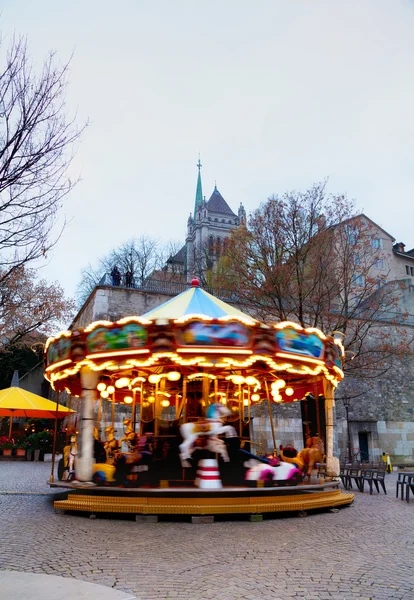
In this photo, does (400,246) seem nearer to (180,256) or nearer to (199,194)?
(180,256)

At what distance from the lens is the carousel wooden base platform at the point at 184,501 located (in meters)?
8.85

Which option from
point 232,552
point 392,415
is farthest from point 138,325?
point 392,415

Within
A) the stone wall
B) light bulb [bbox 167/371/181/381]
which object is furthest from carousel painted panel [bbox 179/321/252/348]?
the stone wall

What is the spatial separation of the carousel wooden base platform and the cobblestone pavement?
0.71 feet

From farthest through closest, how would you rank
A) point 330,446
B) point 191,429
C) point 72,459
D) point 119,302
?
point 119,302 → point 330,446 → point 72,459 → point 191,429

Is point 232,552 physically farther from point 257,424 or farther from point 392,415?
point 392,415

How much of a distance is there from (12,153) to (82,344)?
4.19 m

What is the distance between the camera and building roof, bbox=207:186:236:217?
78938mm

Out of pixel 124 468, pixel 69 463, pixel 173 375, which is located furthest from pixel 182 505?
pixel 69 463

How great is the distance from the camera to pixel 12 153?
7.84 metres

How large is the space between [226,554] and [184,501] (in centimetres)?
301

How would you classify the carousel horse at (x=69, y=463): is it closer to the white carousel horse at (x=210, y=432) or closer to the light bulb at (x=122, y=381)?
the light bulb at (x=122, y=381)

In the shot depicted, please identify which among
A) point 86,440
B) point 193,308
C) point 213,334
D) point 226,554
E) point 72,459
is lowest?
point 226,554

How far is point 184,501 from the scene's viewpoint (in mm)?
9109
